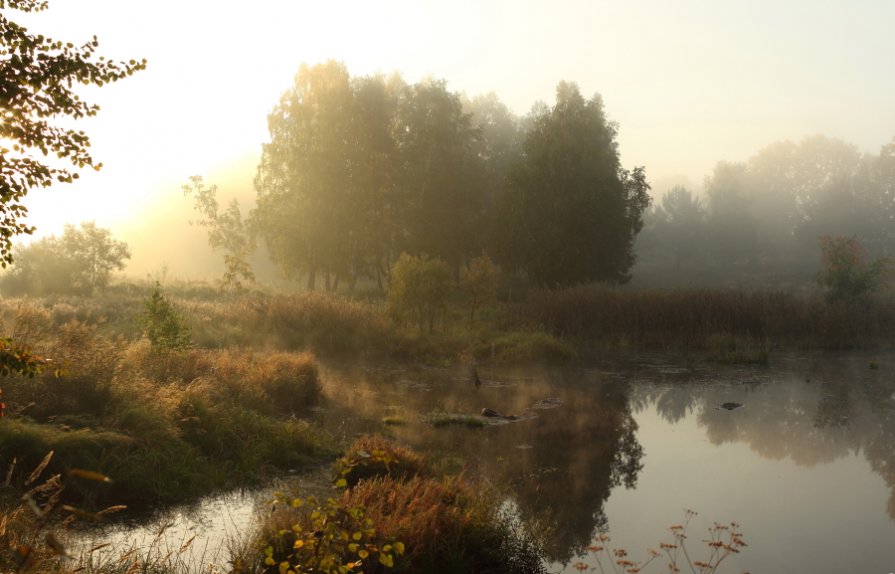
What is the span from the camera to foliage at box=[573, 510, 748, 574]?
25.6 ft

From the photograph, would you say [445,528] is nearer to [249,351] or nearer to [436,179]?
[249,351]

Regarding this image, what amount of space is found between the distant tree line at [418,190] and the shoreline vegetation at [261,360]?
9.12m

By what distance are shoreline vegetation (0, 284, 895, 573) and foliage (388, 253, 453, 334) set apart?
0.65 metres

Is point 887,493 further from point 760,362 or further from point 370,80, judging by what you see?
point 370,80

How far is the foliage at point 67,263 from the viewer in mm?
36781

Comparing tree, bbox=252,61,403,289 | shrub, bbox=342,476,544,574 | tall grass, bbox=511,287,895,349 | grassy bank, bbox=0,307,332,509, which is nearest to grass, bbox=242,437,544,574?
shrub, bbox=342,476,544,574

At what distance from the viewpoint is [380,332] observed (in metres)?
25.8

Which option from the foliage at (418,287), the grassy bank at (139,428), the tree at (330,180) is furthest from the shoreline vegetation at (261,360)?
the tree at (330,180)

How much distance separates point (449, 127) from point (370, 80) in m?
5.80

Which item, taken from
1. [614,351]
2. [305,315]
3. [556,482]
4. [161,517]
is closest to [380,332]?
[305,315]

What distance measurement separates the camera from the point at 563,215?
4097cm

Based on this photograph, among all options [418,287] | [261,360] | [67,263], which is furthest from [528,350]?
[67,263]

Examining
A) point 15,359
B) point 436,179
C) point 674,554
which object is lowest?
point 674,554

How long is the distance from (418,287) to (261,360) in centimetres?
1107
